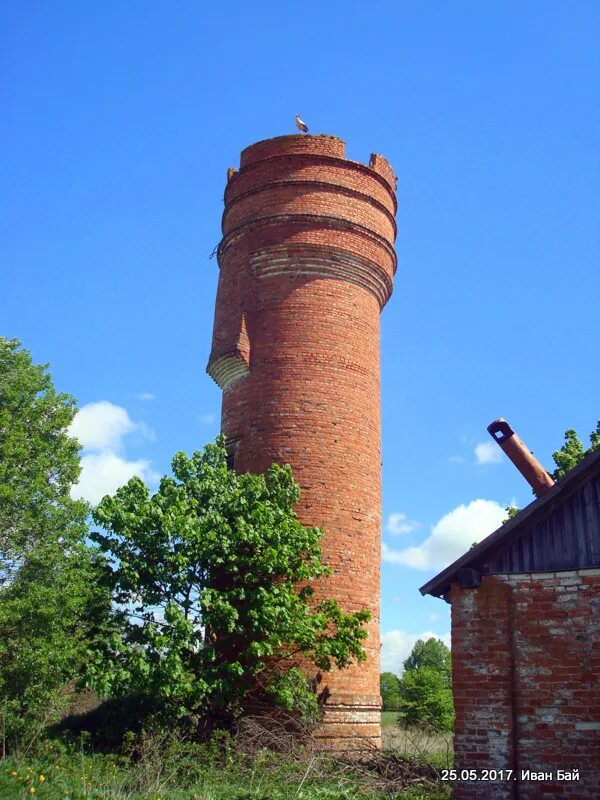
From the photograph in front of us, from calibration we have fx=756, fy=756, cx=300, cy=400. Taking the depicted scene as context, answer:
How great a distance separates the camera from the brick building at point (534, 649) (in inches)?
322

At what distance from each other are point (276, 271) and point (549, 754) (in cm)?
999

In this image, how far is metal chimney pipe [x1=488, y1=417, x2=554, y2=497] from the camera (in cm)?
962

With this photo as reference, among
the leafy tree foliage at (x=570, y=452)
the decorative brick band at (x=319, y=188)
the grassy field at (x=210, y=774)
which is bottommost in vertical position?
the grassy field at (x=210, y=774)

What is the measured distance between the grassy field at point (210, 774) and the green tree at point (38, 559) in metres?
1.53

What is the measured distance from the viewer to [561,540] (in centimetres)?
881

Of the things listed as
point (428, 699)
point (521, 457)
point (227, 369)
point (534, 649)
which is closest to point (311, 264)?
point (227, 369)

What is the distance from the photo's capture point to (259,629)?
37.8 ft

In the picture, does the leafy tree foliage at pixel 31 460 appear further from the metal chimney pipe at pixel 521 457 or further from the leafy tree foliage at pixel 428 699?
the leafy tree foliage at pixel 428 699

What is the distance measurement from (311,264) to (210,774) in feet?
30.5

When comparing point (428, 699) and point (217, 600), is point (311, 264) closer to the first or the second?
point (217, 600)

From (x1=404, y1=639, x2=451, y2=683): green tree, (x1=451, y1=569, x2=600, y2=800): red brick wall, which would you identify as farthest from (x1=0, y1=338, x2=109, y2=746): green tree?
(x1=404, y1=639, x2=451, y2=683): green tree

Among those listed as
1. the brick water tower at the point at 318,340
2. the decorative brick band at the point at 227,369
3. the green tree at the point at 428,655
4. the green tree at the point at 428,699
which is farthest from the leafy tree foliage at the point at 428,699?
the decorative brick band at the point at 227,369

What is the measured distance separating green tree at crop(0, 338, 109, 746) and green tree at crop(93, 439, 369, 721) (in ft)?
3.37

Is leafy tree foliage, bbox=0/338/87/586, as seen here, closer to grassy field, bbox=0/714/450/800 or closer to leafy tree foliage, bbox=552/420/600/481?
grassy field, bbox=0/714/450/800
